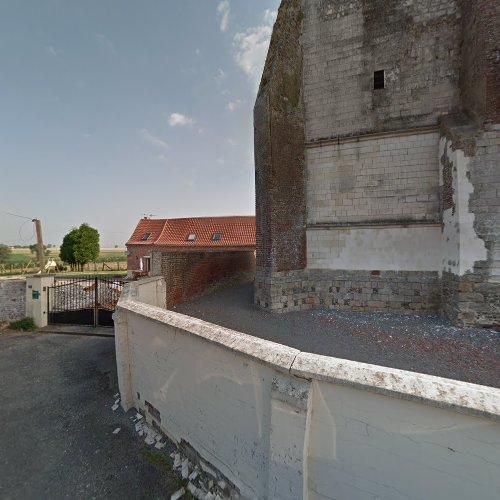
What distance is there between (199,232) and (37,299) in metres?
17.6

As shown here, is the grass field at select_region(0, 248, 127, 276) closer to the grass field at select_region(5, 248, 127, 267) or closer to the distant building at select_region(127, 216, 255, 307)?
the grass field at select_region(5, 248, 127, 267)

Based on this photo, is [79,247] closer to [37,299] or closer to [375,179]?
[37,299]

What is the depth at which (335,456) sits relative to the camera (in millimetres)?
2035

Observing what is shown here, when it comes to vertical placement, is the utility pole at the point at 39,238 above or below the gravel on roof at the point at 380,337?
above

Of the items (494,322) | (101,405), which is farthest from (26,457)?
(494,322)

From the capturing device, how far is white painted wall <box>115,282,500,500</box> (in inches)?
63.7

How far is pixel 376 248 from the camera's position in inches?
321

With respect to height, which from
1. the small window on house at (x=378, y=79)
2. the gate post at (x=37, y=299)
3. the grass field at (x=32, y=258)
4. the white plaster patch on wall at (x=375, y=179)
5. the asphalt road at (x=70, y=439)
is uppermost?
the small window on house at (x=378, y=79)

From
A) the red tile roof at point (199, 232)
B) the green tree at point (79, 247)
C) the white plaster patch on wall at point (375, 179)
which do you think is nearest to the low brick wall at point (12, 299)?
the white plaster patch on wall at point (375, 179)

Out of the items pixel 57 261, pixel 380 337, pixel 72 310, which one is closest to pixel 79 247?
pixel 57 261

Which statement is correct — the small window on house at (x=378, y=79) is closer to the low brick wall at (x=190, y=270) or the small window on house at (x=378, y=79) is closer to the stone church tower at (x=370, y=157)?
the stone church tower at (x=370, y=157)

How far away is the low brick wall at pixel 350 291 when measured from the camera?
7680mm

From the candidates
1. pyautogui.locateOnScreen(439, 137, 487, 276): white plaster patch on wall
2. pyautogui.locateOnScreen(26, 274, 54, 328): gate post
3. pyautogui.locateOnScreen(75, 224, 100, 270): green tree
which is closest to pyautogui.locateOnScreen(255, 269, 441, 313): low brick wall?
pyautogui.locateOnScreen(439, 137, 487, 276): white plaster patch on wall

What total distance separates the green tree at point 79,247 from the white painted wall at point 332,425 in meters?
38.7
